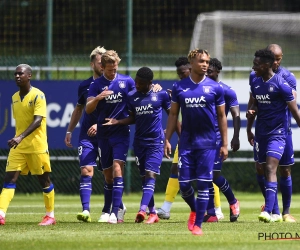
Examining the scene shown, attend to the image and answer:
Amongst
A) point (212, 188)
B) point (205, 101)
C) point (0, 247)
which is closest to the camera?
point (0, 247)

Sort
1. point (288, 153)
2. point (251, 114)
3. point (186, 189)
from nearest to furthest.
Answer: point (186, 189), point (251, 114), point (288, 153)

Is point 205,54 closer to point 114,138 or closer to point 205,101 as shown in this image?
point 205,101

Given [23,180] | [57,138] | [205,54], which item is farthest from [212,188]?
[23,180]

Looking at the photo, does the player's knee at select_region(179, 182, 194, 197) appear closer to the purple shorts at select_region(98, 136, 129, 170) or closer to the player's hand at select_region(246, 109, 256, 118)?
the purple shorts at select_region(98, 136, 129, 170)

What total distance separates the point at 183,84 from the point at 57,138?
10.3 m

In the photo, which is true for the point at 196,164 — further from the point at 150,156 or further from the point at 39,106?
the point at 39,106

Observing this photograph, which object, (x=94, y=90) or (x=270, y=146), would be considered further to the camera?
(x=94, y=90)

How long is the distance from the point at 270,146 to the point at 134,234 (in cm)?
283

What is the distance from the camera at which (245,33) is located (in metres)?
27.7

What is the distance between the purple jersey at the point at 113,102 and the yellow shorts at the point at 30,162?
0.92 metres

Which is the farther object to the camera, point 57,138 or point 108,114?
point 57,138

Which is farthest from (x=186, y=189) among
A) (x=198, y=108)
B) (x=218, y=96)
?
(x=218, y=96)

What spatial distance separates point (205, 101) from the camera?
11.2 meters

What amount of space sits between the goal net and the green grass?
1134cm
